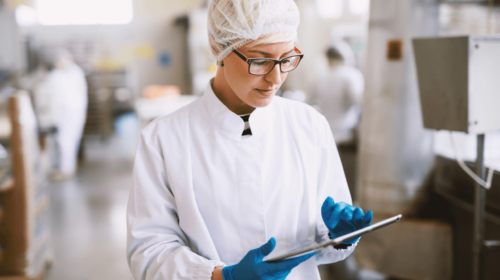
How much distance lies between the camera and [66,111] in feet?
18.1

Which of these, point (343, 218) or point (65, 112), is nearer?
point (343, 218)

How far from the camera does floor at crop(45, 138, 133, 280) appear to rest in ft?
9.73

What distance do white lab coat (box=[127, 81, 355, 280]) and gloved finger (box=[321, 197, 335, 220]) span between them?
2.0 inches

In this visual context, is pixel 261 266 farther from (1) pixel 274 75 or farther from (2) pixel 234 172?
(1) pixel 274 75

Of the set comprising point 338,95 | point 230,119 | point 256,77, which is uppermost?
point 256,77

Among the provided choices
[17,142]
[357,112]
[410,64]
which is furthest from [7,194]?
[357,112]

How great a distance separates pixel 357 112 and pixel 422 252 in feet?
7.36

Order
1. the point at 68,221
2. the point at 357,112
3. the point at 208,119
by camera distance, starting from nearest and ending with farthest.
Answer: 1. the point at 208,119
2. the point at 68,221
3. the point at 357,112

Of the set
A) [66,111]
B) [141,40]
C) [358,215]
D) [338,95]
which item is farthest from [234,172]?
[141,40]

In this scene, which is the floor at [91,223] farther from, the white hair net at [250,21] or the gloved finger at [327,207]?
the white hair net at [250,21]

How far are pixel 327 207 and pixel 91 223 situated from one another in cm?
337

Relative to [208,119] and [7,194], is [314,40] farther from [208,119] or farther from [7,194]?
[208,119]

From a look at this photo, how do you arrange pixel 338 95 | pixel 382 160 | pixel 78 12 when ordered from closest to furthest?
pixel 382 160
pixel 338 95
pixel 78 12

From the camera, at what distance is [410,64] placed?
7.80ft
